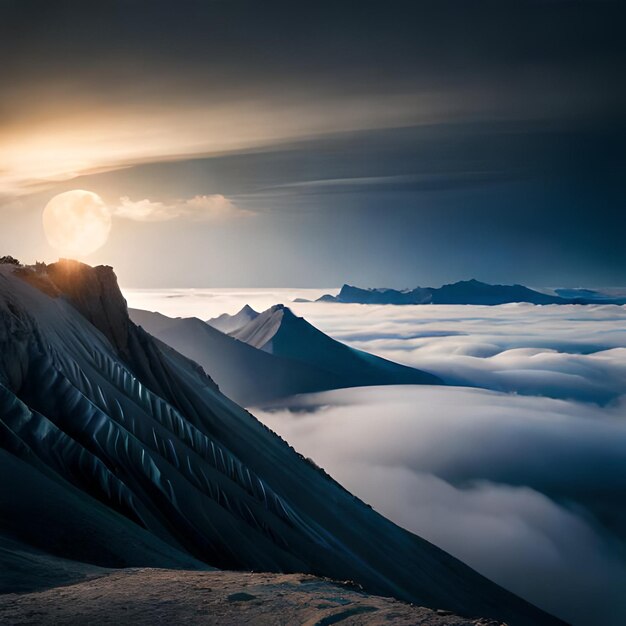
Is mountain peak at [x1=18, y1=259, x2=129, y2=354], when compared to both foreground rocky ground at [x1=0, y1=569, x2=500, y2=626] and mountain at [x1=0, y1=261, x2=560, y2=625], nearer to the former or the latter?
mountain at [x1=0, y1=261, x2=560, y2=625]

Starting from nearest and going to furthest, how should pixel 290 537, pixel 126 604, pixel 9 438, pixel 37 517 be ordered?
pixel 126 604
pixel 37 517
pixel 9 438
pixel 290 537

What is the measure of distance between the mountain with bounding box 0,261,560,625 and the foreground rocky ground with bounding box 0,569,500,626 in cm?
310

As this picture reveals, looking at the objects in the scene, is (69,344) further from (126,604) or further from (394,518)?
(394,518)

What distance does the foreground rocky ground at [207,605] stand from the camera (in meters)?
14.9

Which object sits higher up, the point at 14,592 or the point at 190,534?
the point at 14,592

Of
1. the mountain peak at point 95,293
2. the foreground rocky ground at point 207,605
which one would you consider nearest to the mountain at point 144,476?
the mountain peak at point 95,293

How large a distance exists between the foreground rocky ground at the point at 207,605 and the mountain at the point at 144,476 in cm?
310

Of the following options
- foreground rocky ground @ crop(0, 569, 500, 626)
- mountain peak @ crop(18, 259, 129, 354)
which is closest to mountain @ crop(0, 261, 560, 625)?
mountain peak @ crop(18, 259, 129, 354)

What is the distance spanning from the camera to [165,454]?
55.8 m

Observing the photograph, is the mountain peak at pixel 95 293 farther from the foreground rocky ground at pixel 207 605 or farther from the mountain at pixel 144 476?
the foreground rocky ground at pixel 207 605

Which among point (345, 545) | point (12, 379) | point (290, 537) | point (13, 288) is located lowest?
point (345, 545)

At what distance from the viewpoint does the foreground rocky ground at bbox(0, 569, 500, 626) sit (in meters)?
14.9

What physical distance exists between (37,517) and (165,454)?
2976cm

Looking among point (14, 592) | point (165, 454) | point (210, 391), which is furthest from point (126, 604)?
point (210, 391)
